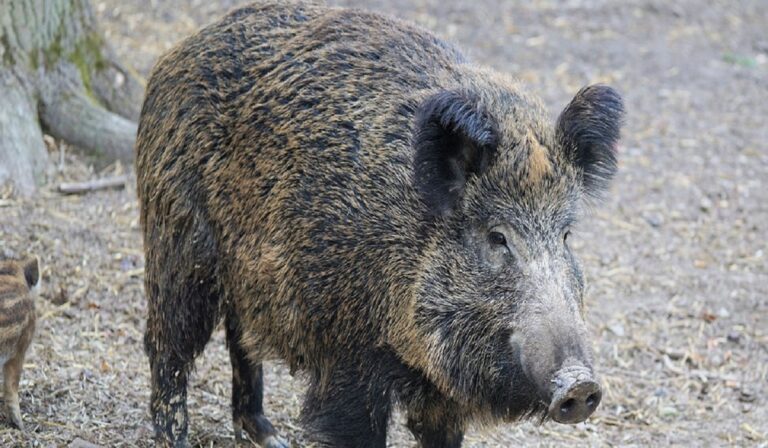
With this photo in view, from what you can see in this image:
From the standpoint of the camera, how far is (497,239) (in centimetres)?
419

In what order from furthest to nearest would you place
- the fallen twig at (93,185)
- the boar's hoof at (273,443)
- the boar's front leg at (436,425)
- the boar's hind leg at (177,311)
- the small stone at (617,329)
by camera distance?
the fallen twig at (93,185)
the small stone at (617,329)
the boar's hoof at (273,443)
the boar's hind leg at (177,311)
the boar's front leg at (436,425)

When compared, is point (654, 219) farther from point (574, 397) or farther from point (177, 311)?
point (574, 397)

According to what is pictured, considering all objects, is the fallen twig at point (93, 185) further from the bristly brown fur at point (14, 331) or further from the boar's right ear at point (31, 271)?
the bristly brown fur at point (14, 331)

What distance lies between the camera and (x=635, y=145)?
34.4ft

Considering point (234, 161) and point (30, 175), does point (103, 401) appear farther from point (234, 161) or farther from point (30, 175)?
point (30, 175)

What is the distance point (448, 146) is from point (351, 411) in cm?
120

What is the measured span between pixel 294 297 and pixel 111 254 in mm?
2795

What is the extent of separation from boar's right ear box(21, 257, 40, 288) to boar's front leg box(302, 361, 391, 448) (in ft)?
6.46

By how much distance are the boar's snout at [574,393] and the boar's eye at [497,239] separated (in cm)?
67

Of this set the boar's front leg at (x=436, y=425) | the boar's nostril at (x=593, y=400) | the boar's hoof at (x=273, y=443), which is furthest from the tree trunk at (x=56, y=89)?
the boar's nostril at (x=593, y=400)

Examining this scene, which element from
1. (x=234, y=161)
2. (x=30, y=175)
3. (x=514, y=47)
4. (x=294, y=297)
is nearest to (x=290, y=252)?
(x=294, y=297)

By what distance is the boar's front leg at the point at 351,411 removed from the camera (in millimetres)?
4449

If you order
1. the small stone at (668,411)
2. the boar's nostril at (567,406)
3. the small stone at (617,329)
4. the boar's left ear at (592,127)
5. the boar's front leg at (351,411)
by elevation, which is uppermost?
the boar's left ear at (592,127)

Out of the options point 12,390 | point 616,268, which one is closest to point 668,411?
point 616,268
